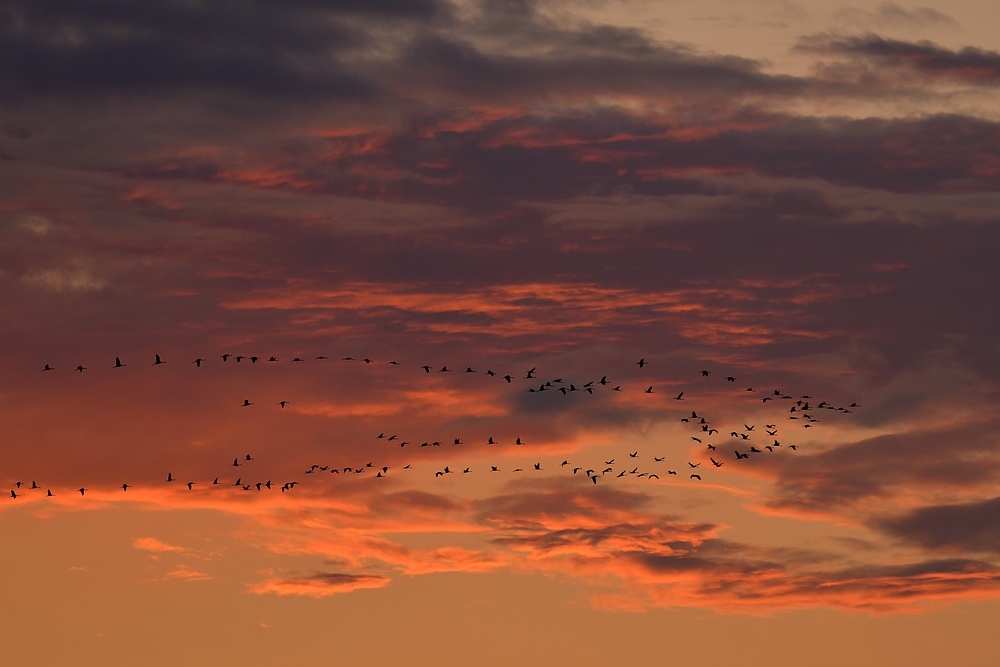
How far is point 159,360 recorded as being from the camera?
19275cm

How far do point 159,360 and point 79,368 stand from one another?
391 inches

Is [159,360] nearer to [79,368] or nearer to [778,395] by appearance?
[79,368]

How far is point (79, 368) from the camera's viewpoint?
640 feet

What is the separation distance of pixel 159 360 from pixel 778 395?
71.8 m

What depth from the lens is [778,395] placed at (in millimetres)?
199625

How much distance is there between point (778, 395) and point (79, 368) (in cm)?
8115

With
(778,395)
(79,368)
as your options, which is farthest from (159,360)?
(778,395)
